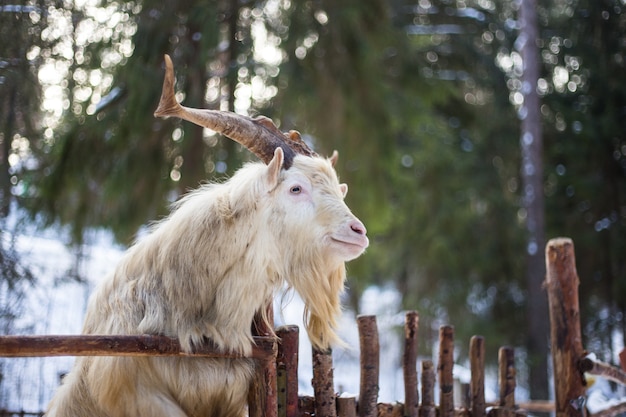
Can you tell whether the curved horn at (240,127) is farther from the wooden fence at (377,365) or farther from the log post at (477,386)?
the log post at (477,386)

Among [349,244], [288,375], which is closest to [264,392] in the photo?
[288,375]

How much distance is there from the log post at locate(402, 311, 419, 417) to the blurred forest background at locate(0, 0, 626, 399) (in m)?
3.19

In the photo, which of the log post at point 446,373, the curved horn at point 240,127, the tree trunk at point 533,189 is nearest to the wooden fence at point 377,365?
the log post at point 446,373

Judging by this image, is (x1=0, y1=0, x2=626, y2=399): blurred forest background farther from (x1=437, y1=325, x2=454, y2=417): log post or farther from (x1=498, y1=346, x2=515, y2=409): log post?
(x1=498, y1=346, x2=515, y2=409): log post

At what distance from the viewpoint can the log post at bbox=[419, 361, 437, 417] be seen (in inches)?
169

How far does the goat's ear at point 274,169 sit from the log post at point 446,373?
1.73 metres

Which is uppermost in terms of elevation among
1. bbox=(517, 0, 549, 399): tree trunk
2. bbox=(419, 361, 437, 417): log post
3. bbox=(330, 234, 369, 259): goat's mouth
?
bbox=(517, 0, 549, 399): tree trunk

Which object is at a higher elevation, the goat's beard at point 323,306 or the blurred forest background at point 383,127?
the blurred forest background at point 383,127

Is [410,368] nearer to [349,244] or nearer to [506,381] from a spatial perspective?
[506,381]

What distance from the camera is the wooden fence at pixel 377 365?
289 centimetres

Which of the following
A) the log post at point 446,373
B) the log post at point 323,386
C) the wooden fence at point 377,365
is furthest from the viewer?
the log post at point 446,373

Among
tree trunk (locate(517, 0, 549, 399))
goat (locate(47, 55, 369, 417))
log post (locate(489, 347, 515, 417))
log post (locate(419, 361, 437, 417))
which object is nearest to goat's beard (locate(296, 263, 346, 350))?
goat (locate(47, 55, 369, 417))

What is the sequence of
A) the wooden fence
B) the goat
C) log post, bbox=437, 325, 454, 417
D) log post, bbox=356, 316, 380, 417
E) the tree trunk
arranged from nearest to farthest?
the wooden fence, the goat, log post, bbox=356, 316, 380, 417, log post, bbox=437, 325, 454, 417, the tree trunk

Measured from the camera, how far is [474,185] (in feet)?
42.2
